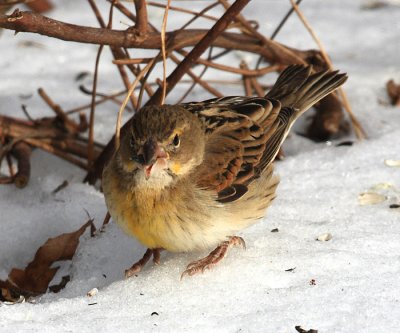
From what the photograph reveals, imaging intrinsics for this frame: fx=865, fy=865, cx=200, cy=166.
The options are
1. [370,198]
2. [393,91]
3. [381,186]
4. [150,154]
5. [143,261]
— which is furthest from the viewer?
[393,91]

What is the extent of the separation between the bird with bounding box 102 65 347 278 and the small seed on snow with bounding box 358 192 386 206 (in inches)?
23.5

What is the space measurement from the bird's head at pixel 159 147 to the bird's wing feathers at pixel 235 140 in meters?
0.13

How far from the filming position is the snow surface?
3863 mm

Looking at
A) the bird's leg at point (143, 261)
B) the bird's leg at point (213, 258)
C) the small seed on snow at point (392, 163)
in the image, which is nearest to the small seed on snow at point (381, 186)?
the small seed on snow at point (392, 163)

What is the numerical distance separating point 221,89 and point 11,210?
6.83 ft

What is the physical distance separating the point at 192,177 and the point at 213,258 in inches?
16.9

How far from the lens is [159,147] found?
4.20 meters

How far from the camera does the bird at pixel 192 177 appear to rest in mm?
4211

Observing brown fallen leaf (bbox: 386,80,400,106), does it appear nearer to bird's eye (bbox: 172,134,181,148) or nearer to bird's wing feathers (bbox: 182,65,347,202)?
bird's wing feathers (bbox: 182,65,347,202)

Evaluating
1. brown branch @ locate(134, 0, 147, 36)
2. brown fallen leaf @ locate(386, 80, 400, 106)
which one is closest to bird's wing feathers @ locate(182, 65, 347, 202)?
brown branch @ locate(134, 0, 147, 36)

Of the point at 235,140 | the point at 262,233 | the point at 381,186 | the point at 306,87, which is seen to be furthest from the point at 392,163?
the point at 235,140

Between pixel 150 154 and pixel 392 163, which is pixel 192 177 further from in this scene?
pixel 392 163

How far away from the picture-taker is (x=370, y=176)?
5.43 metres

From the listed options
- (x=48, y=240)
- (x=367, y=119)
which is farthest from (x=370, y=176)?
(x=48, y=240)
